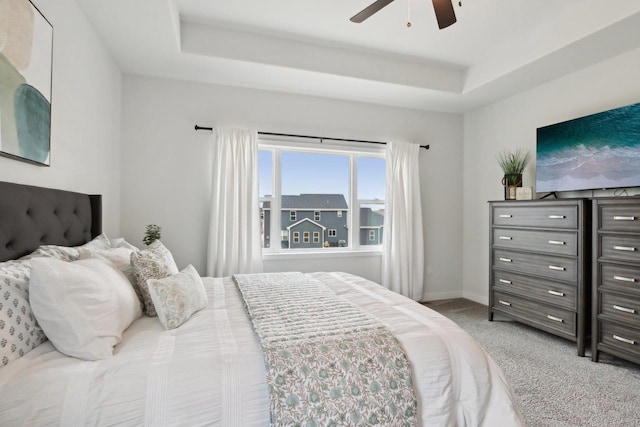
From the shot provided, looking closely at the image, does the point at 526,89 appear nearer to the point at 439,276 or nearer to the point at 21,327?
the point at 439,276

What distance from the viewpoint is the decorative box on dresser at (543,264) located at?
272 centimetres

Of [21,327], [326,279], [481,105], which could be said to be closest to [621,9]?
[481,105]

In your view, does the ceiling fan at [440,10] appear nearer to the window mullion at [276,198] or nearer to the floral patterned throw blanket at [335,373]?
the floral patterned throw blanket at [335,373]

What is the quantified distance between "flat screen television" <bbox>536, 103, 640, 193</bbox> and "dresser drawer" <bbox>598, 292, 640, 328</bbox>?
939mm

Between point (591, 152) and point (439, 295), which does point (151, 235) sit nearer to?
point (439, 295)

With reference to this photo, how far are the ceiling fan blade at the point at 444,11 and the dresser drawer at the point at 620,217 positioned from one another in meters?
1.88

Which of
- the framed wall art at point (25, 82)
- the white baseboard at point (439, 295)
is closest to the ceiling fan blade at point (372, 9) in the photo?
the framed wall art at point (25, 82)

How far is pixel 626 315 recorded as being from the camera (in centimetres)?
241

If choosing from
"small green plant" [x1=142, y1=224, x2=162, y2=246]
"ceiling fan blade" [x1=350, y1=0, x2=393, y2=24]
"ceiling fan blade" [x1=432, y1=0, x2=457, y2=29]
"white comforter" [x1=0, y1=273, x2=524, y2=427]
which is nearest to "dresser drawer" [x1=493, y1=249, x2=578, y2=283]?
"white comforter" [x1=0, y1=273, x2=524, y2=427]

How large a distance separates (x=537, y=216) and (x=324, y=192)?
2.27 metres

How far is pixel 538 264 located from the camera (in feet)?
10.1

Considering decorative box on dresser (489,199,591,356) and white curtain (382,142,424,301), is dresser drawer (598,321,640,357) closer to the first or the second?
decorative box on dresser (489,199,591,356)

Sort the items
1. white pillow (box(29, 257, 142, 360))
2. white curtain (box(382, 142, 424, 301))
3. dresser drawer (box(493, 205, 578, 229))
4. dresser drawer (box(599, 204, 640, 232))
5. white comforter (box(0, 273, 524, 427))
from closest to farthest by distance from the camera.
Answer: white comforter (box(0, 273, 524, 427))
white pillow (box(29, 257, 142, 360))
dresser drawer (box(599, 204, 640, 232))
dresser drawer (box(493, 205, 578, 229))
white curtain (box(382, 142, 424, 301))

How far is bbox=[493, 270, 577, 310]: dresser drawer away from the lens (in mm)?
2828
